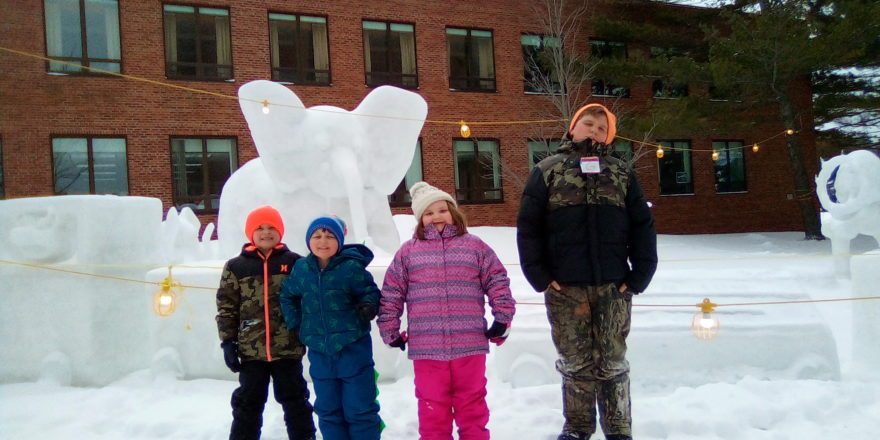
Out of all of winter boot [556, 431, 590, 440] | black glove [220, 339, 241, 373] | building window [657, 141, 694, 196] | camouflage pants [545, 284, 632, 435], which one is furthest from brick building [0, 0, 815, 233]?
winter boot [556, 431, 590, 440]

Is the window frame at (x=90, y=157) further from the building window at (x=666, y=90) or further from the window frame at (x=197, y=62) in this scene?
the building window at (x=666, y=90)

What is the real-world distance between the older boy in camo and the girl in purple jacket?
0.26 meters

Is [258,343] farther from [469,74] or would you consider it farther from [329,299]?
[469,74]

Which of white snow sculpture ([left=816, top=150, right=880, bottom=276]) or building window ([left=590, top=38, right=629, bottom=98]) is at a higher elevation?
building window ([left=590, top=38, right=629, bottom=98])

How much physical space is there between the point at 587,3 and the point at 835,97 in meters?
8.23

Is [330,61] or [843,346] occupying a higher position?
[330,61]

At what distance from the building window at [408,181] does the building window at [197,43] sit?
17.4 ft

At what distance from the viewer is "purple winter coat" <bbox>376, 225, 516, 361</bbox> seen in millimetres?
2775

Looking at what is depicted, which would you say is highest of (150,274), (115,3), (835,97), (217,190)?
(115,3)

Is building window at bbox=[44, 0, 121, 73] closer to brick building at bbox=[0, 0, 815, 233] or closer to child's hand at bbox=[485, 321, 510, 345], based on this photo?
brick building at bbox=[0, 0, 815, 233]

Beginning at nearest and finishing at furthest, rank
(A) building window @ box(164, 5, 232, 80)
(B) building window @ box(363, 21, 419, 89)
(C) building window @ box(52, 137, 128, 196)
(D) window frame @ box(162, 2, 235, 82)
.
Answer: (C) building window @ box(52, 137, 128, 196), (D) window frame @ box(162, 2, 235, 82), (A) building window @ box(164, 5, 232, 80), (B) building window @ box(363, 21, 419, 89)

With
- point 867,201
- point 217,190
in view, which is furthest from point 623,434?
point 217,190

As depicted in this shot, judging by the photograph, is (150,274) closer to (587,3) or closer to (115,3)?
(115,3)

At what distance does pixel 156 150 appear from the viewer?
46.0 ft
